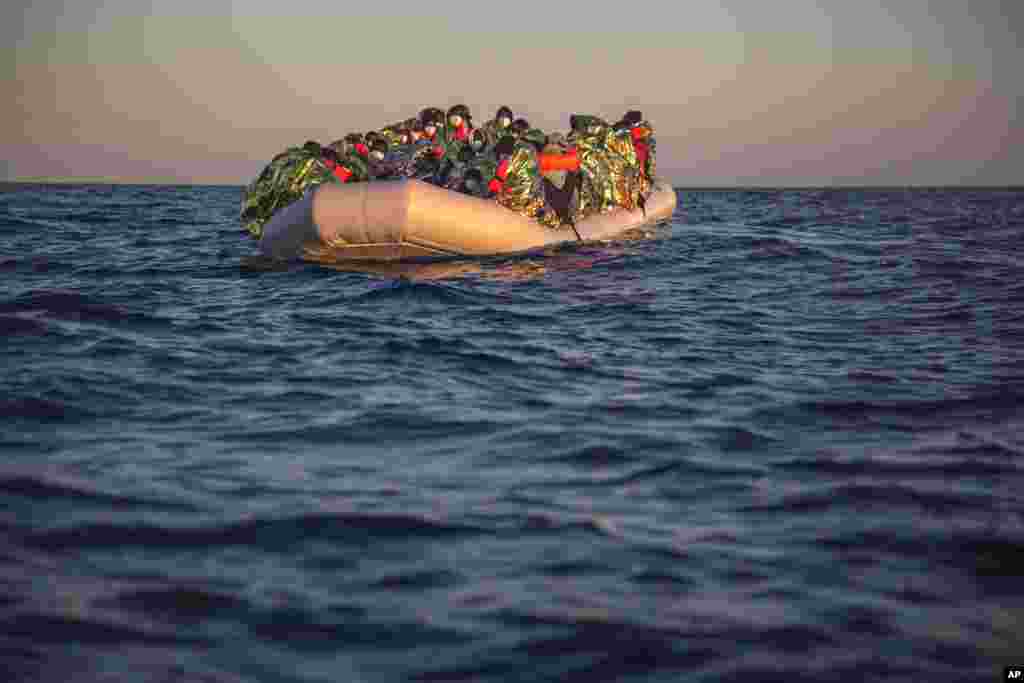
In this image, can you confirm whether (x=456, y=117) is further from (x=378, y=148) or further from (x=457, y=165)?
(x=457, y=165)

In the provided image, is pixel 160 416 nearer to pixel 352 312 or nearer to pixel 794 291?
pixel 352 312

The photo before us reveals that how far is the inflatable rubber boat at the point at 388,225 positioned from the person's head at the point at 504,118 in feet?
16.8

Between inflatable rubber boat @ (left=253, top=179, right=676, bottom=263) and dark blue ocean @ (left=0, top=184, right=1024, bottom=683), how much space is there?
2.25 metres

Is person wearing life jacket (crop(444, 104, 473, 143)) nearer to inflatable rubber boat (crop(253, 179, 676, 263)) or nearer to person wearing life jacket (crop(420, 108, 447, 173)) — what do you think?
person wearing life jacket (crop(420, 108, 447, 173))

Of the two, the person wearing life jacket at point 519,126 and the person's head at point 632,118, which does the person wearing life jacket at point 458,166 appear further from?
the person's head at point 632,118

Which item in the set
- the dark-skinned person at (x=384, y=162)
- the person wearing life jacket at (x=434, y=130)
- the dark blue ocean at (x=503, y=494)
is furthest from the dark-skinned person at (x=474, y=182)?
Answer: the dark blue ocean at (x=503, y=494)

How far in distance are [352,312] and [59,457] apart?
5656 mm

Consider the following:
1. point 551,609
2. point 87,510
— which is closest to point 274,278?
point 87,510

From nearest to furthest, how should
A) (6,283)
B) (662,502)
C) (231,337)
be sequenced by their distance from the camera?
1. (662,502)
2. (231,337)
3. (6,283)


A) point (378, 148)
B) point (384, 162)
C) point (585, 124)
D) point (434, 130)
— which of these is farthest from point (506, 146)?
point (585, 124)

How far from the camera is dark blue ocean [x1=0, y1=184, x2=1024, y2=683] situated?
373 cm

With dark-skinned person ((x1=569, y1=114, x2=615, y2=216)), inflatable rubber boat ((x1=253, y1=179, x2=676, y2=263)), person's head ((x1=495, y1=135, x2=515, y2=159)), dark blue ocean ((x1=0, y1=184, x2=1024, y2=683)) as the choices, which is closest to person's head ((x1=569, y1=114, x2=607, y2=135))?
dark-skinned person ((x1=569, y1=114, x2=615, y2=216))

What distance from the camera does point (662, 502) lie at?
5316 millimetres

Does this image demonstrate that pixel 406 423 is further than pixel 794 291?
No
